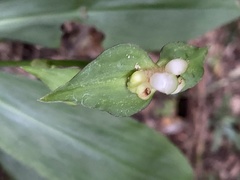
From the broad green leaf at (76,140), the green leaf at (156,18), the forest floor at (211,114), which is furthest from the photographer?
the forest floor at (211,114)

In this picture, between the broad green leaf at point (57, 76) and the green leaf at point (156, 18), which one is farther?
the green leaf at point (156, 18)

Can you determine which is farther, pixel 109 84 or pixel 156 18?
pixel 156 18

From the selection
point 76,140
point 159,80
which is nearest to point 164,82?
point 159,80

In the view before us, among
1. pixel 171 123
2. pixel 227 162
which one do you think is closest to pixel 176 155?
pixel 171 123

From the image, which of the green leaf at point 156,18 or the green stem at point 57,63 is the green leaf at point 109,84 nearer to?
the green stem at point 57,63

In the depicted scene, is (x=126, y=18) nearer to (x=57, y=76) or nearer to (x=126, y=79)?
(x=57, y=76)

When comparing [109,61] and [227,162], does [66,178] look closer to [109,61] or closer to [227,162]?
[109,61]

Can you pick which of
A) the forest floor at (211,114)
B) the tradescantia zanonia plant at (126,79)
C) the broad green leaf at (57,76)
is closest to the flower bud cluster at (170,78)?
the tradescantia zanonia plant at (126,79)
